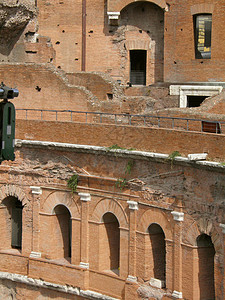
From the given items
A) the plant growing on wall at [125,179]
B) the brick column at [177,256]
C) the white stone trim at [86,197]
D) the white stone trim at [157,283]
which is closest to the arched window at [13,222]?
the white stone trim at [86,197]

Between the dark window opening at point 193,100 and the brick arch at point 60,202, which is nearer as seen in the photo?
the brick arch at point 60,202

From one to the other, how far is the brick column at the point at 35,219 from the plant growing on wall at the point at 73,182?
42.1 inches

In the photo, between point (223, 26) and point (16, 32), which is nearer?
point (223, 26)

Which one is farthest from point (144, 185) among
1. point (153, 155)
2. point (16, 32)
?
point (16, 32)

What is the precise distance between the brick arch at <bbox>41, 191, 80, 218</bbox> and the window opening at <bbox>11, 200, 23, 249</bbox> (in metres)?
1.39

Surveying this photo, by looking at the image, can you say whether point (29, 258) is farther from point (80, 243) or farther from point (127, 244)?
point (127, 244)

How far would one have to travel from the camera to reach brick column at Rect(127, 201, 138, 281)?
56.6 feet

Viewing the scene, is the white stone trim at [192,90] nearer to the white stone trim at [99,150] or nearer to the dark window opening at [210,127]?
the dark window opening at [210,127]

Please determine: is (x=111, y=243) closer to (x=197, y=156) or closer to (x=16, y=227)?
(x=16, y=227)

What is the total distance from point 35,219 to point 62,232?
2.75ft

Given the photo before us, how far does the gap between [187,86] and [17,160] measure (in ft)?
21.6

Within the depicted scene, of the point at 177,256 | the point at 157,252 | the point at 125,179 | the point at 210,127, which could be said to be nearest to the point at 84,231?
the point at 125,179

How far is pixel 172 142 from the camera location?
16.4 metres

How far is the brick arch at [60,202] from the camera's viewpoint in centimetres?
1853
